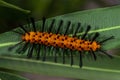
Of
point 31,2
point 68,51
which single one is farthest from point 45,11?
point 68,51

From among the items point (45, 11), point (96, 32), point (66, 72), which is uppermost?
point (45, 11)

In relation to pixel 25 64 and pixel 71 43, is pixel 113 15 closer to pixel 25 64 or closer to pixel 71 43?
pixel 71 43

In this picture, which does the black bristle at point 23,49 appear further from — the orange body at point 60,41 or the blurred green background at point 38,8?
the blurred green background at point 38,8

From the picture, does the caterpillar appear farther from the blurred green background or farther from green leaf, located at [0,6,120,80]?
the blurred green background

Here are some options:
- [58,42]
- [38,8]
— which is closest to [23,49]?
[58,42]

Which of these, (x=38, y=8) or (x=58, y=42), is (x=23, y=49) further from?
(x=38, y=8)

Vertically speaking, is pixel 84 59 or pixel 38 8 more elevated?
pixel 38 8

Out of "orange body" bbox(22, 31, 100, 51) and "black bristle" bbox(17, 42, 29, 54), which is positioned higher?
"orange body" bbox(22, 31, 100, 51)

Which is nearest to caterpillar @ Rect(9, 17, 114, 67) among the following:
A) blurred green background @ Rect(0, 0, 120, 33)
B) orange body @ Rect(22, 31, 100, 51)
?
orange body @ Rect(22, 31, 100, 51)
